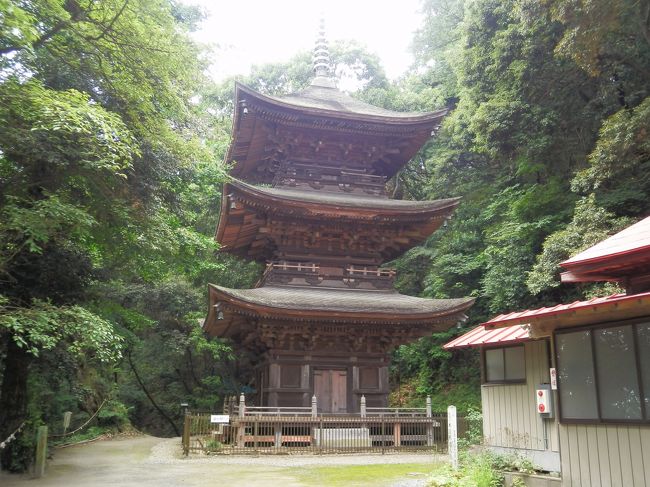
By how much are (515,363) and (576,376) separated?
6.17 feet

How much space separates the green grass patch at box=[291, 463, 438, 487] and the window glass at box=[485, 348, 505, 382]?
85.0 inches

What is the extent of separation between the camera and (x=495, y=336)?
989 centimetres

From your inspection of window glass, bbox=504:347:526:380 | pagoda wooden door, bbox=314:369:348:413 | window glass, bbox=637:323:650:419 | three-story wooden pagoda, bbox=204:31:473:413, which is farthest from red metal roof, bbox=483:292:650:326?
pagoda wooden door, bbox=314:369:348:413

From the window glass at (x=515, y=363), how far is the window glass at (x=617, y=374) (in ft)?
6.67

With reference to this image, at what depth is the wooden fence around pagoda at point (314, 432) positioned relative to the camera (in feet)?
48.1

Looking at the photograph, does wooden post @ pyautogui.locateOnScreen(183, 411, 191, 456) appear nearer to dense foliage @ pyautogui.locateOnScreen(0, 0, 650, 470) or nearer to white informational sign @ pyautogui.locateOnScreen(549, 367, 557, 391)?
dense foliage @ pyautogui.locateOnScreen(0, 0, 650, 470)

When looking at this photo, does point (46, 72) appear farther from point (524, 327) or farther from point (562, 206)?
point (562, 206)

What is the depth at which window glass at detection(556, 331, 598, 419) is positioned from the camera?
296 inches

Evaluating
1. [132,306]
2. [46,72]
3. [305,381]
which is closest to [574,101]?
[305,381]

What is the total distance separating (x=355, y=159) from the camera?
752 inches

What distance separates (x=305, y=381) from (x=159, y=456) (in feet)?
15.1

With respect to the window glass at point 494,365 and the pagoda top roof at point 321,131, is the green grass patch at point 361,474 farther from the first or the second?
the pagoda top roof at point 321,131

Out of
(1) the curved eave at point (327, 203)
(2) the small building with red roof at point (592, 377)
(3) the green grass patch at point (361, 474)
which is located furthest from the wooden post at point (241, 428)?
(2) the small building with red roof at point (592, 377)

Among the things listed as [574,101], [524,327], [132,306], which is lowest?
[524,327]
